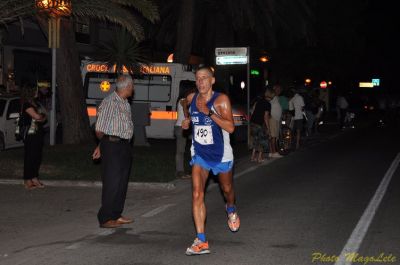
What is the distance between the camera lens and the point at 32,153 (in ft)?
39.2

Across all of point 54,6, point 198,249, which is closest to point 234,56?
point 54,6

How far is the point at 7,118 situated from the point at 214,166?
1175 centimetres

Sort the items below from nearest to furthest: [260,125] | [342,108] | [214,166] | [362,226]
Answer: [214,166] → [362,226] → [260,125] → [342,108]

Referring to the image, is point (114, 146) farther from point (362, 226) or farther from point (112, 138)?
point (362, 226)

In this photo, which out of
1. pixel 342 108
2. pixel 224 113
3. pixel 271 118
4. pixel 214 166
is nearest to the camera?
pixel 224 113

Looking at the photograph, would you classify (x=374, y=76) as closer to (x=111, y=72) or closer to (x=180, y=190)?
(x=111, y=72)

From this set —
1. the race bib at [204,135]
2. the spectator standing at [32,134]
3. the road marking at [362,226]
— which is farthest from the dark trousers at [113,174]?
the spectator standing at [32,134]

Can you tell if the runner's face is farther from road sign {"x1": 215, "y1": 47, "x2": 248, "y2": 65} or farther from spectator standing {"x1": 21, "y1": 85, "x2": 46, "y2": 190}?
road sign {"x1": 215, "y1": 47, "x2": 248, "y2": 65}

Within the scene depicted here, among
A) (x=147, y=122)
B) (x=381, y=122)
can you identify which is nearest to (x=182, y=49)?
(x=147, y=122)

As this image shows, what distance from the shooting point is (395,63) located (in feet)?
249

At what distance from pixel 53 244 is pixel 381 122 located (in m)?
34.4

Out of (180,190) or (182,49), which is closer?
(180,190)

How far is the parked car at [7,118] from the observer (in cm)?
1759

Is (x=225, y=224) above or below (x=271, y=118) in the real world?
below
